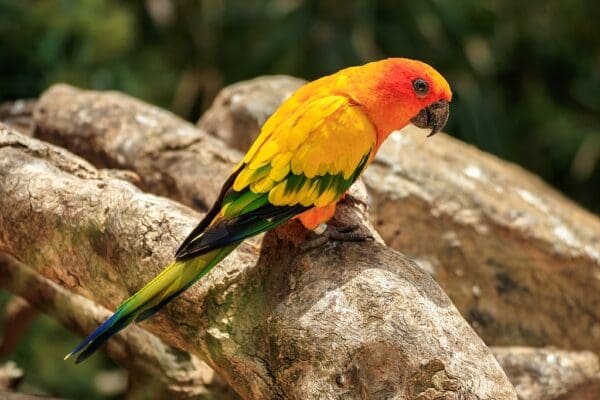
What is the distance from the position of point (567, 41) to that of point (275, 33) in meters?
2.78

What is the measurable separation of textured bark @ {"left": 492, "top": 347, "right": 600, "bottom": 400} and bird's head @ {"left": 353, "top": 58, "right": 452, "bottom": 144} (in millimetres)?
1589

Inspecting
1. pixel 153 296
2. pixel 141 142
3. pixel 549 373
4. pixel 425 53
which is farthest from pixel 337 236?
pixel 425 53

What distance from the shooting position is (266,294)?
8.95 ft

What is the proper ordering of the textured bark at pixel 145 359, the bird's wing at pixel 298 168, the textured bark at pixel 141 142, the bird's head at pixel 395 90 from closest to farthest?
the bird's wing at pixel 298 168 < the bird's head at pixel 395 90 < the textured bark at pixel 145 359 < the textured bark at pixel 141 142

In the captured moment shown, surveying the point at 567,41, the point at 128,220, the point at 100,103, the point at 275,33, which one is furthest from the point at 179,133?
the point at 567,41

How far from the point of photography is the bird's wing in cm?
269

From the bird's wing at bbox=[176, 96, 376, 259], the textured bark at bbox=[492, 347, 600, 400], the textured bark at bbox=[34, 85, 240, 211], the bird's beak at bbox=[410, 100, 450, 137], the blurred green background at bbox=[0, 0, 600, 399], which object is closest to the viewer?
the bird's wing at bbox=[176, 96, 376, 259]

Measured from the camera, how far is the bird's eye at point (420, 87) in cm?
286

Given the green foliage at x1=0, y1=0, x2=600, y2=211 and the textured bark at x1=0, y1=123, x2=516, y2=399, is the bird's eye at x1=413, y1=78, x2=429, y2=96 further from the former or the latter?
the green foliage at x1=0, y1=0, x2=600, y2=211

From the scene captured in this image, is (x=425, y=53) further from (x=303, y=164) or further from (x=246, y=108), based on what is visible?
(x=303, y=164)

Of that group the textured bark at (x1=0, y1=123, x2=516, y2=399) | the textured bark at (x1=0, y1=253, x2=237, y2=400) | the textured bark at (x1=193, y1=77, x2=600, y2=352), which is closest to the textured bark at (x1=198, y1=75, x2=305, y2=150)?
the textured bark at (x1=193, y1=77, x2=600, y2=352)

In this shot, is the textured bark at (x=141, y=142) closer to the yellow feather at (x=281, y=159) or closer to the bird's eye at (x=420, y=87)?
the yellow feather at (x=281, y=159)

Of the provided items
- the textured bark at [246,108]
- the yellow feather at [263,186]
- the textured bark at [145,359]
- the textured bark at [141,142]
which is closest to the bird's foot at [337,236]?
the yellow feather at [263,186]

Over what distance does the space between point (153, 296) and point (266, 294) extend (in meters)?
0.39
